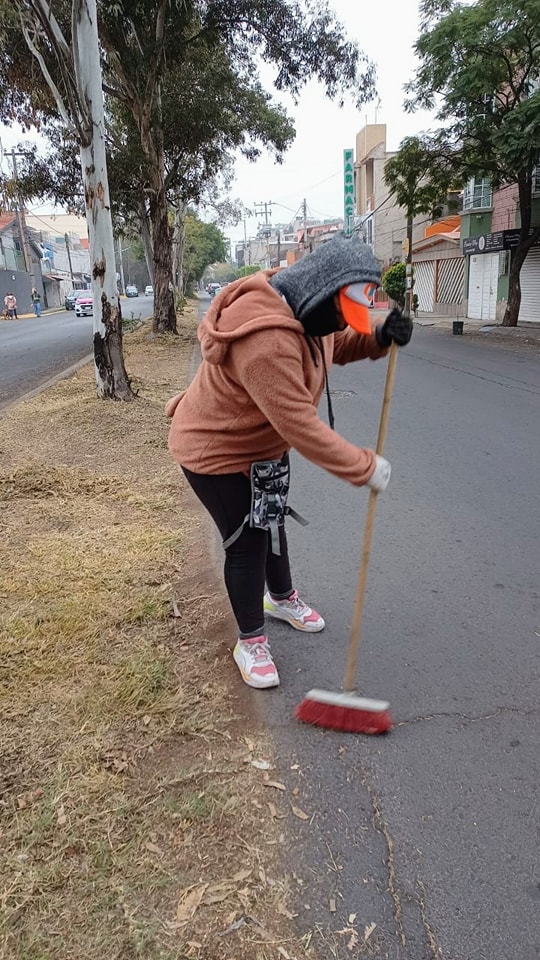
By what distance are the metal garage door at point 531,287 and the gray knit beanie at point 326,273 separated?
2279 centimetres

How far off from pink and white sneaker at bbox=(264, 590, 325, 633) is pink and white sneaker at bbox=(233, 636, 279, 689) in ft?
1.14

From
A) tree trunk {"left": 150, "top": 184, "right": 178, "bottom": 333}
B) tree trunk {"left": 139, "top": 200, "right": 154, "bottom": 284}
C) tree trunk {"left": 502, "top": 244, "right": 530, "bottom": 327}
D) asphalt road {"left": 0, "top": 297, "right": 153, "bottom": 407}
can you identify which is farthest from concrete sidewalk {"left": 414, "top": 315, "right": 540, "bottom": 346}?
asphalt road {"left": 0, "top": 297, "right": 153, "bottom": 407}

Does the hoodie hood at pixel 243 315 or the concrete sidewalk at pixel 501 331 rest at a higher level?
the hoodie hood at pixel 243 315

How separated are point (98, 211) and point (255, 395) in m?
6.48

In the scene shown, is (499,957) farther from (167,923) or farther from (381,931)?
(167,923)

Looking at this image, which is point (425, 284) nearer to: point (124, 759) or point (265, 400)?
point (265, 400)

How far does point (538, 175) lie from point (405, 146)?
4.40 metres

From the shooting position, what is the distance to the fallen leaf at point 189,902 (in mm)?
1672

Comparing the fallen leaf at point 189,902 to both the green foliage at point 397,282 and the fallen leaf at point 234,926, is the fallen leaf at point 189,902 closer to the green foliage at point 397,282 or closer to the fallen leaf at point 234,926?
the fallen leaf at point 234,926

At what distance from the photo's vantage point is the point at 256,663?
2.66 meters

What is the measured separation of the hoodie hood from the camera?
80.4 inches

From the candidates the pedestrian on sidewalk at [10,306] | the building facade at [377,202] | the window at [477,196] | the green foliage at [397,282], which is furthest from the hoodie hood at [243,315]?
the building facade at [377,202]

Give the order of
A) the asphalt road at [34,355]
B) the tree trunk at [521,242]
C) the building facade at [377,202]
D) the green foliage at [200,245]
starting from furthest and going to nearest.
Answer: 1. the green foliage at [200,245]
2. the building facade at [377,202]
3. the tree trunk at [521,242]
4. the asphalt road at [34,355]

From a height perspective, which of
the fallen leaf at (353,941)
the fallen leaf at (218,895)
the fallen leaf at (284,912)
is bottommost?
the fallen leaf at (353,941)
